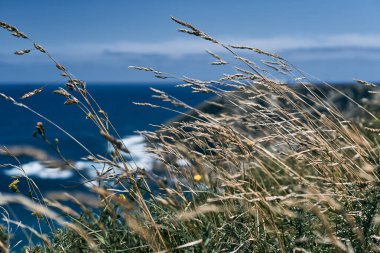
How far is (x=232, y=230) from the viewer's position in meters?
2.38

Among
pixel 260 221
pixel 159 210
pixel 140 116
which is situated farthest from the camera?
pixel 140 116

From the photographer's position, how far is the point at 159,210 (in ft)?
9.21

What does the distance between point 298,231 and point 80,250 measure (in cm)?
99

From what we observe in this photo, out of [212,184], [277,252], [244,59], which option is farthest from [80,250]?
[244,59]

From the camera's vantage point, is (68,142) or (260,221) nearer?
(260,221)

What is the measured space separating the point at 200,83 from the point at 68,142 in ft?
185

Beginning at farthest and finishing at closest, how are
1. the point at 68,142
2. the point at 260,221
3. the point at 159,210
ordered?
the point at 68,142
the point at 159,210
the point at 260,221

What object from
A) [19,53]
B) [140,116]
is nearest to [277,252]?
[19,53]

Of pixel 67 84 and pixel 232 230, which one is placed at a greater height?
pixel 67 84

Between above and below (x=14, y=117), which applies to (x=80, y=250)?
above

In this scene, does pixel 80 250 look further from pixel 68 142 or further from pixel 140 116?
pixel 140 116

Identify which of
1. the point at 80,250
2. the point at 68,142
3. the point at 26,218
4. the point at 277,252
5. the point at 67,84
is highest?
the point at 67,84

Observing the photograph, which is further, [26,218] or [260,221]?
[26,218]

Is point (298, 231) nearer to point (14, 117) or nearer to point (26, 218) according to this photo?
point (26, 218)
